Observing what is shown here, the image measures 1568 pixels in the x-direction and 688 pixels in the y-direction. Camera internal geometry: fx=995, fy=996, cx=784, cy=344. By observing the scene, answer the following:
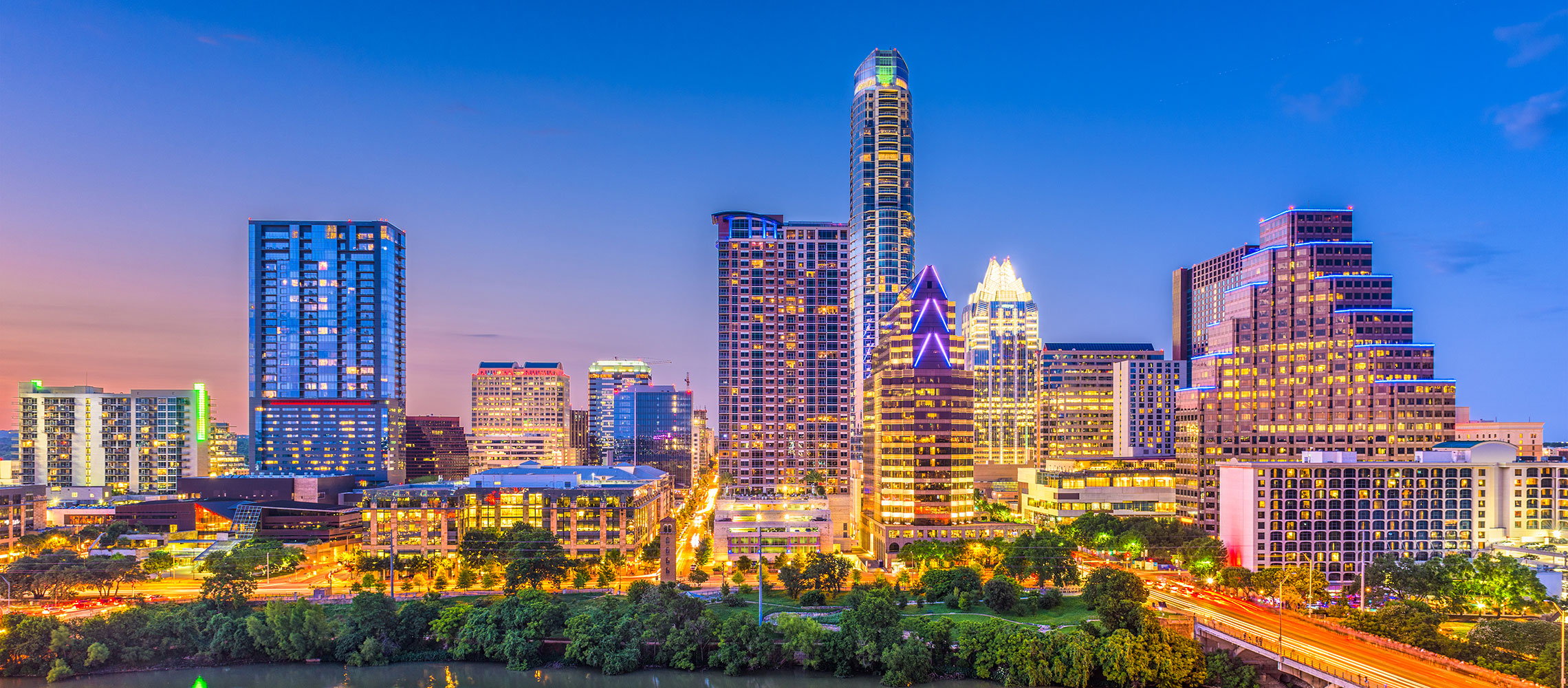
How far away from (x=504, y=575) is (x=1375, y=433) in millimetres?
83817

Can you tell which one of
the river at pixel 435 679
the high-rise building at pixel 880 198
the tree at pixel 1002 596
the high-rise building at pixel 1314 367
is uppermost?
the high-rise building at pixel 880 198

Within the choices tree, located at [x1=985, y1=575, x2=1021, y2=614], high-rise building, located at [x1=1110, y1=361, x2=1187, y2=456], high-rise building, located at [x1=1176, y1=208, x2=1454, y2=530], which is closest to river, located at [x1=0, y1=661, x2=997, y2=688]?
tree, located at [x1=985, y1=575, x2=1021, y2=614]

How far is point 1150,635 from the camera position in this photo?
198 ft

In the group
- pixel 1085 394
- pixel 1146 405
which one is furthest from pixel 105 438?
pixel 1146 405

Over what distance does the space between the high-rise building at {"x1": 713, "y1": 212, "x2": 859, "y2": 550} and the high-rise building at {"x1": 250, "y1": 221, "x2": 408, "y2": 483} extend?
57.2 meters

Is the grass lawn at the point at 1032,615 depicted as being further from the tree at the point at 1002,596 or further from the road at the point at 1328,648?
the road at the point at 1328,648

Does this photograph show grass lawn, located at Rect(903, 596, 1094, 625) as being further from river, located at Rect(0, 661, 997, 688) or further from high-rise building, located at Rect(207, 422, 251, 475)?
high-rise building, located at Rect(207, 422, 251, 475)

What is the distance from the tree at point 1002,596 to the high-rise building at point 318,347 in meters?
117

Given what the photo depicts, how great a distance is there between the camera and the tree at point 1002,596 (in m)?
73.6

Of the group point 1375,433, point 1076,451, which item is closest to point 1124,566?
point 1375,433

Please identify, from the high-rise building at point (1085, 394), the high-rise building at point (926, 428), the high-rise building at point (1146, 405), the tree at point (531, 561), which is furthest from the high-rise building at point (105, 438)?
the high-rise building at point (1146, 405)

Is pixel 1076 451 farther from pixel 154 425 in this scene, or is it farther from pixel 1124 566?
pixel 154 425

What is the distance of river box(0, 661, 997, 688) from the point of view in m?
62.9

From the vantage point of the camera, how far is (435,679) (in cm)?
6400
